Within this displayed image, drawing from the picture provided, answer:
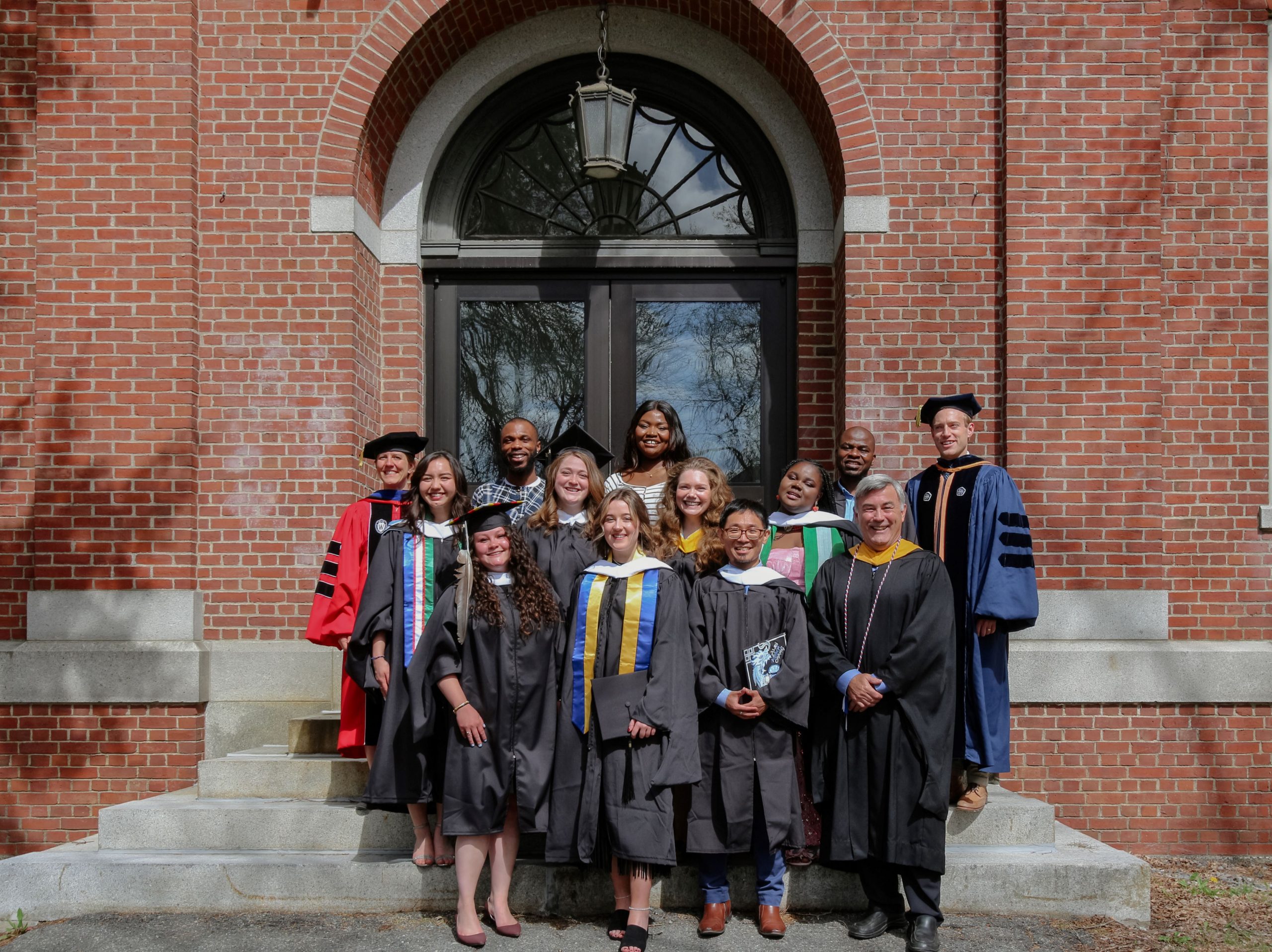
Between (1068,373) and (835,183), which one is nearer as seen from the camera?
(1068,373)

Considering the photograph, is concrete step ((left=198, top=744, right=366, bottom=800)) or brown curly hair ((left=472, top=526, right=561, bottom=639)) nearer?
brown curly hair ((left=472, top=526, right=561, bottom=639))

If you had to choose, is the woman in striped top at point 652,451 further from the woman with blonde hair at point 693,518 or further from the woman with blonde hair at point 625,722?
the woman with blonde hair at point 625,722

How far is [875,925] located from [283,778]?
3368 mm

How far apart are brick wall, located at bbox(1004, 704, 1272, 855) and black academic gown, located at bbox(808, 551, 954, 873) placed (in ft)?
7.58

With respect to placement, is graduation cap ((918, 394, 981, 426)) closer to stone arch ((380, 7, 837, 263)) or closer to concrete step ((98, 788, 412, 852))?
stone arch ((380, 7, 837, 263))

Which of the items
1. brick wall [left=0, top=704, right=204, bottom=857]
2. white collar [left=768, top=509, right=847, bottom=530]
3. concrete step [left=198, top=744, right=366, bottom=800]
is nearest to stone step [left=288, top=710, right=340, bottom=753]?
concrete step [left=198, top=744, right=366, bottom=800]

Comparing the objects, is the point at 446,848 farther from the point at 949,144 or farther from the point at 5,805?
the point at 949,144

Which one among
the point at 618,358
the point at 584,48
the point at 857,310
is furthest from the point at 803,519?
the point at 584,48

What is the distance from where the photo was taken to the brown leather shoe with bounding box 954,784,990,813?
19.3ft

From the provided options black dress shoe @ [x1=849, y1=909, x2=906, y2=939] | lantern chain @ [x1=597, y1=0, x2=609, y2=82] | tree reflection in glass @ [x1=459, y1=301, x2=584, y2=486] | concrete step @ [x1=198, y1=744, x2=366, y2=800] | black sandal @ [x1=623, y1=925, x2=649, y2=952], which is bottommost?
black dress shoe @ [x1=849, y1=909, x2=906, y2=939]

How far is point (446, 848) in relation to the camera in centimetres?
560

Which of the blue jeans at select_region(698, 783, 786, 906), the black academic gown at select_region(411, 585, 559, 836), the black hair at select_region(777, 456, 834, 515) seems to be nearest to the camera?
the black academic gown at select_region(411, 585, 559, 836)

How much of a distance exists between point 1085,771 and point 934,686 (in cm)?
266

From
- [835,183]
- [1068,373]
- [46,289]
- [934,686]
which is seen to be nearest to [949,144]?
[835,183]
